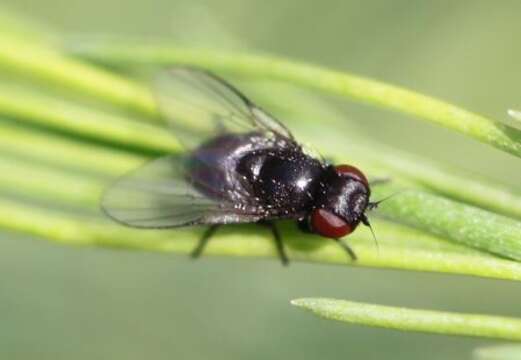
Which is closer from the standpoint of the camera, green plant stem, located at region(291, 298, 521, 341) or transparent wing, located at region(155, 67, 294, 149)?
green plant stem, located at region(291, 298, 521, 341)

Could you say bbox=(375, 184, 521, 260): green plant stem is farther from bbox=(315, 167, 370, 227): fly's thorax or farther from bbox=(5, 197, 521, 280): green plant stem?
bbox=(315, 167, 370, 227): fly's thorax

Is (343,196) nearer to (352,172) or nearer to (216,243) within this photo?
(352,172)

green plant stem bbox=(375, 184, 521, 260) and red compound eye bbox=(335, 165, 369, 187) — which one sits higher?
green plant stem bbox=(375, 184, 521, 260)

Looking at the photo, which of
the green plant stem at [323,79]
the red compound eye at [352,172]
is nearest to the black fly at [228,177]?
the red compound eye at [352,172]

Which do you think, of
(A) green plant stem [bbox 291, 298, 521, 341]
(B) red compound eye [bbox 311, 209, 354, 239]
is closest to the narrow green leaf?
(A) green plant stem [bbox 291, 298, 521, 341]

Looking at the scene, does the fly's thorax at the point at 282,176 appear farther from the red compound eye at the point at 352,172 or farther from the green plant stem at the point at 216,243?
the green plant stem at the point at 216,243

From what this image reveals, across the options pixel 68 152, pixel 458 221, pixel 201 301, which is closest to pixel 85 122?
pixel 68 152

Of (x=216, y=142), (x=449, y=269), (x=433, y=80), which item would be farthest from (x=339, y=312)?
(x=433, y=80)
